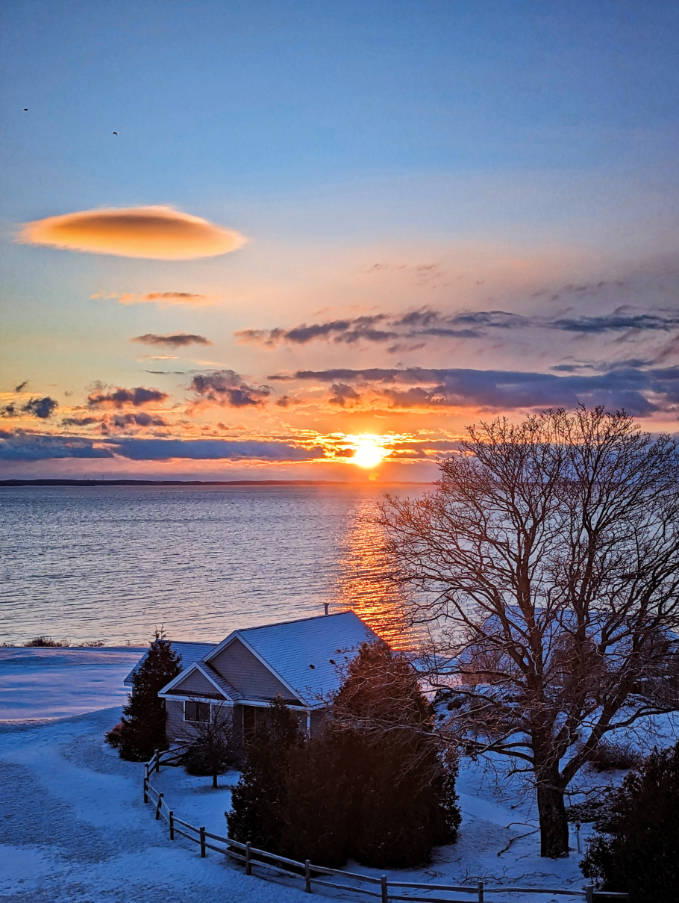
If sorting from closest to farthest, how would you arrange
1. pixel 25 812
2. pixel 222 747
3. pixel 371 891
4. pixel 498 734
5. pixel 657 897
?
pixel 657 897 < pixel 371 891 < pixel 498 734 < pixel 25 812 < pixel 222 747

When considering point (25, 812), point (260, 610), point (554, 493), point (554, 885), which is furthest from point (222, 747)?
point (260, 610)

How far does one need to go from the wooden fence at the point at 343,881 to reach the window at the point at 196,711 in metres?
7.25

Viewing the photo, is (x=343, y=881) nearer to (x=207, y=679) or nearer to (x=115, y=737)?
(x=207, y=679)

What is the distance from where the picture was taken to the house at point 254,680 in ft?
98.8

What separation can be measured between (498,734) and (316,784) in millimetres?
4742

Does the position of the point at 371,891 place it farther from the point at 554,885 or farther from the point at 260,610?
the point at 260,610

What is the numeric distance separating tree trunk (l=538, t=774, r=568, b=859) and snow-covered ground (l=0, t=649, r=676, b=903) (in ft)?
1.17

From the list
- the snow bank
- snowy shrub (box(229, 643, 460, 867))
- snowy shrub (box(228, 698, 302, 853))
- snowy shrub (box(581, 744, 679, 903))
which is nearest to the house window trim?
snowy shrub (box(228, 698, 302, 853))

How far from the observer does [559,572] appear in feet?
69.9

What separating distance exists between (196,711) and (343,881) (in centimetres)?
1321

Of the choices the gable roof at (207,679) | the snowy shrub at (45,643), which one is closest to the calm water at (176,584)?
the snowy shrub at (45,643)

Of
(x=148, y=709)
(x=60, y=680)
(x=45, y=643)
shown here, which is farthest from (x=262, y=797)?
(x=45, y=643)

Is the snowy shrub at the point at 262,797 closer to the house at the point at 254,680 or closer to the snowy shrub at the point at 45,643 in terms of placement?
the house at the point at 254,680

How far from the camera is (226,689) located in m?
31.4
